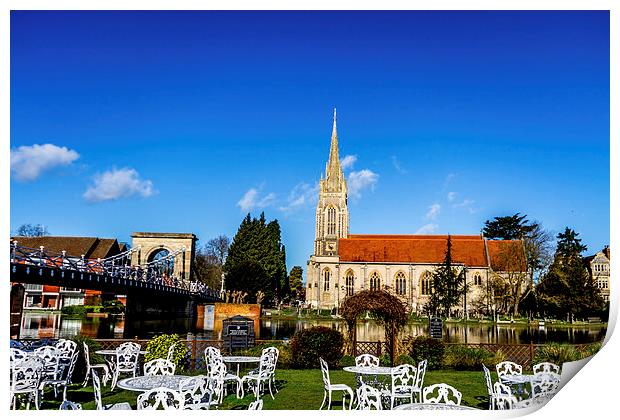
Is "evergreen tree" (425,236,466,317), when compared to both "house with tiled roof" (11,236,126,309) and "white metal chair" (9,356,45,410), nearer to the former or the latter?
"house with tiled roof" (11,236,126,309)

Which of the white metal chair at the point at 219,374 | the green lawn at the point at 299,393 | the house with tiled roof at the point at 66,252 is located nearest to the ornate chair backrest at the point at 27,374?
the green lawn at the point at 299,393

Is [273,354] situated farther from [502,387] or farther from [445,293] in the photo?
[445,293]

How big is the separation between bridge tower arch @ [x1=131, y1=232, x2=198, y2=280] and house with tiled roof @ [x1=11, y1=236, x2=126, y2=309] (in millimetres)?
5797

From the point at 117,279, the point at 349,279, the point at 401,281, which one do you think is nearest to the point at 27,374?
the point at 117,279

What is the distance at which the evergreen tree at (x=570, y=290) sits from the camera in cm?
3953

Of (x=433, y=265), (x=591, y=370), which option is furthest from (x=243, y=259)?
(x=591, y=370)

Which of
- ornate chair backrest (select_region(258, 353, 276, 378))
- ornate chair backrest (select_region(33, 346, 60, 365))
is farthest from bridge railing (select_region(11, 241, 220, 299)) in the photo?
ornate chair backrest (select_region(258, 353, 276, 378))

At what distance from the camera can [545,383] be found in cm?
949

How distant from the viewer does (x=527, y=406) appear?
30.9 ft

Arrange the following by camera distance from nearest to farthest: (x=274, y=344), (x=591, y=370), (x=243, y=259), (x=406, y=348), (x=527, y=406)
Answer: (x=527, y=406)
(x=591, y=370)
(x=406, y=348)
(x=274, y=344)
(x=243, y=259)

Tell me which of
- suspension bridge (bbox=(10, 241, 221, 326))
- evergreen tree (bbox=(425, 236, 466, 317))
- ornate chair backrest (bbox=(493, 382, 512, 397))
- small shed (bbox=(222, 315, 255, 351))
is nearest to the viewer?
ornate chair backrest (bbox=(493, 382, 512, 397))

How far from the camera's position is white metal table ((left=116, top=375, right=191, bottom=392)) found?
795 centimetres
